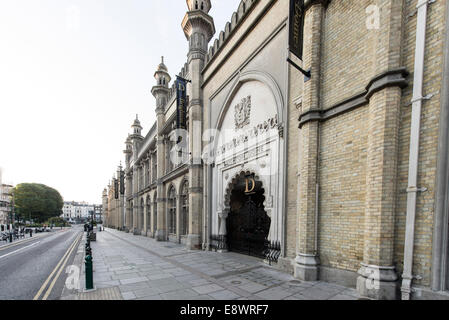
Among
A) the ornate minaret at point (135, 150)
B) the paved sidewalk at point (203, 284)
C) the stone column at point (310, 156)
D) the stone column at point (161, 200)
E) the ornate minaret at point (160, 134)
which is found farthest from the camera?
the ornate minaret at point (135, 150)

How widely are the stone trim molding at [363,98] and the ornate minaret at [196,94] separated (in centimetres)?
792

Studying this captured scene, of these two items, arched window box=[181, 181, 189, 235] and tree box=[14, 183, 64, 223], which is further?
tree box=[14, 183, 64, 223]

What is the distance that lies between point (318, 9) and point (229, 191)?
8468mm

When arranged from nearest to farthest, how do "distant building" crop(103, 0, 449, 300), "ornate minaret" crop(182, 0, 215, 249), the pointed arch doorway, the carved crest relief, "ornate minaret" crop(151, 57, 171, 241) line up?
1. "distant building" crop(103, 0, 449, 300)
2. the pointed arch doorway
3. the carved crest relief
4. "ornate minaret" crop(182, 0, 215, 249)
5. "ornate minaret" crop(151, 57, 171, 241)

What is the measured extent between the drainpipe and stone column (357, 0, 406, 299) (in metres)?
0.23

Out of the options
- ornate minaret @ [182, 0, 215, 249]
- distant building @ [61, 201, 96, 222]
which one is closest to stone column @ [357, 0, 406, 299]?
ornate minaret @ [182, 0, 215, 249]

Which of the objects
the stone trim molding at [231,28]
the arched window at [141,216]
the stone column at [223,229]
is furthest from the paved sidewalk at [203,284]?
the arched window at [141,216]

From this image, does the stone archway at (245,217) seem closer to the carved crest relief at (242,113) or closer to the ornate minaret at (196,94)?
the ornate minaret at (196,94)

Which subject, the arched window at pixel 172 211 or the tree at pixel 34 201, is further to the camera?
the tree at pixel 34 201

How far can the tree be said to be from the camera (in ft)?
169

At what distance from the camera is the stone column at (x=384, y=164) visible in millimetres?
4301

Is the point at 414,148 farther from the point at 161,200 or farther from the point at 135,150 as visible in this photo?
the point at 135,150

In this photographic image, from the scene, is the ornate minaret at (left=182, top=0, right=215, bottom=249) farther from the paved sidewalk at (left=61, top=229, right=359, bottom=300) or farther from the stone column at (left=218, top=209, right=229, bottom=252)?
the paved sidewalk at (left=61, top=229, right=359, bottom=300)

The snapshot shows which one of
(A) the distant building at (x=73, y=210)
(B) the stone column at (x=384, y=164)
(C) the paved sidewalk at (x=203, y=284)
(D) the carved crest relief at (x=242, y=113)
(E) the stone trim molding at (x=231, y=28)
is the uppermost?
(E) the stone trim molding at (x=231, y=28)
